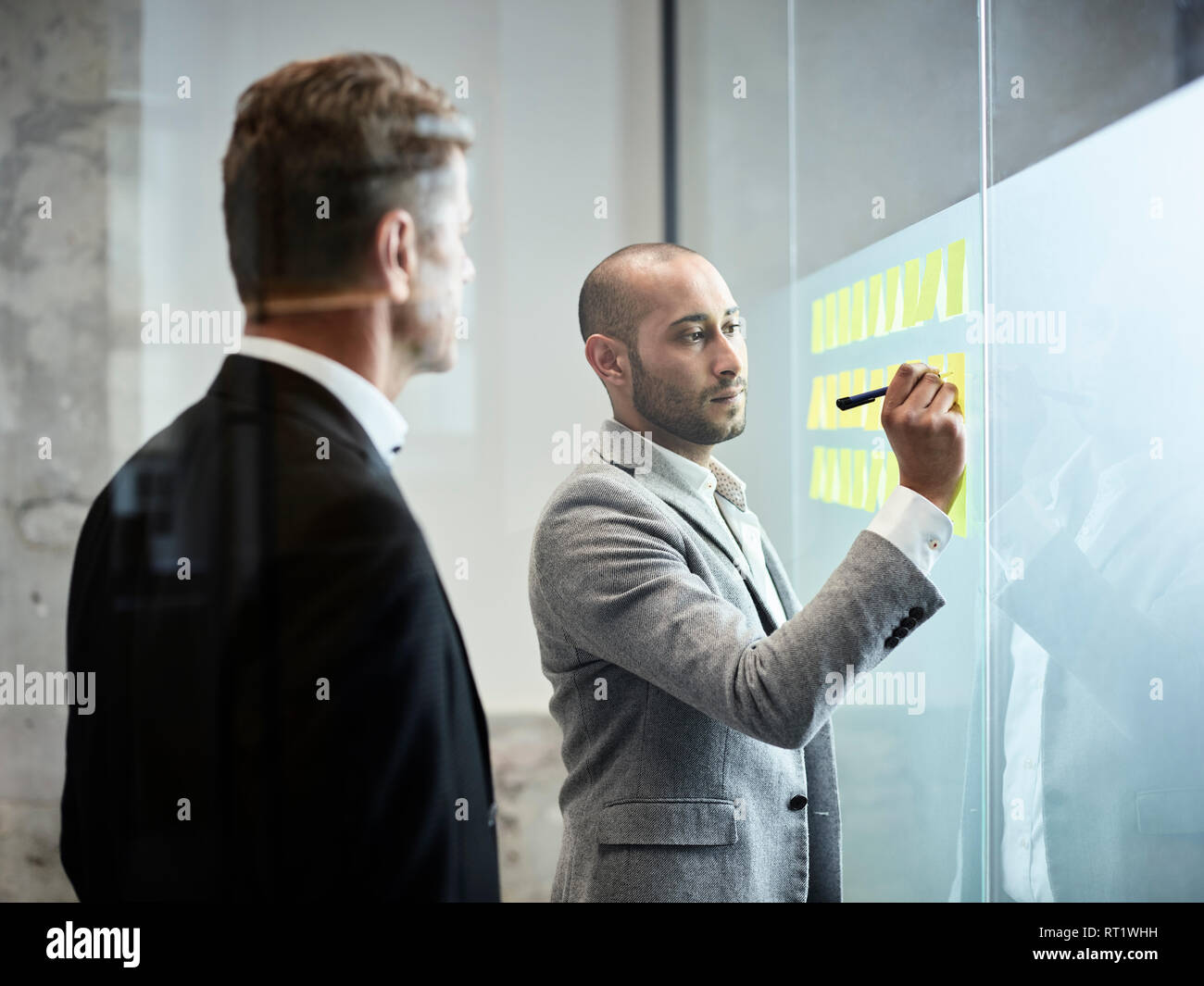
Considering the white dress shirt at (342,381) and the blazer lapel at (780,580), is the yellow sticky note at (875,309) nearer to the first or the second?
the blazer lapel at (780,580)

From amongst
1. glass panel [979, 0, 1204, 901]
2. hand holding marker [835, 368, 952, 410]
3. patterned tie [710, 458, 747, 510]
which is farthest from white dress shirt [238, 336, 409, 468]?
glass panel [979, 0, 1204, 901]

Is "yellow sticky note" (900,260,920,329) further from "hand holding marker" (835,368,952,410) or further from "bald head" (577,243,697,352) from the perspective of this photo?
"bald head" (577,243,697,352)

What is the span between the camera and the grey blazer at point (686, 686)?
1158mm

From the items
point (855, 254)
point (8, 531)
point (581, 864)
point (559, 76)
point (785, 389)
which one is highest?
point (559, 76)

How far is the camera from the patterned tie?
1.43 meters

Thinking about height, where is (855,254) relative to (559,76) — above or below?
below

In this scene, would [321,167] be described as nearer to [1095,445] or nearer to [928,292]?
[928,292]

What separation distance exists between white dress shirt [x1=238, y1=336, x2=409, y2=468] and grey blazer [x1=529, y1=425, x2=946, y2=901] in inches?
9.9

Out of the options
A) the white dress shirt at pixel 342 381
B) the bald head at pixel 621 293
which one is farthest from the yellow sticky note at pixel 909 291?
the white dress shirt at pixel 342 381

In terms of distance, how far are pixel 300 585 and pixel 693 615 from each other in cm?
56
